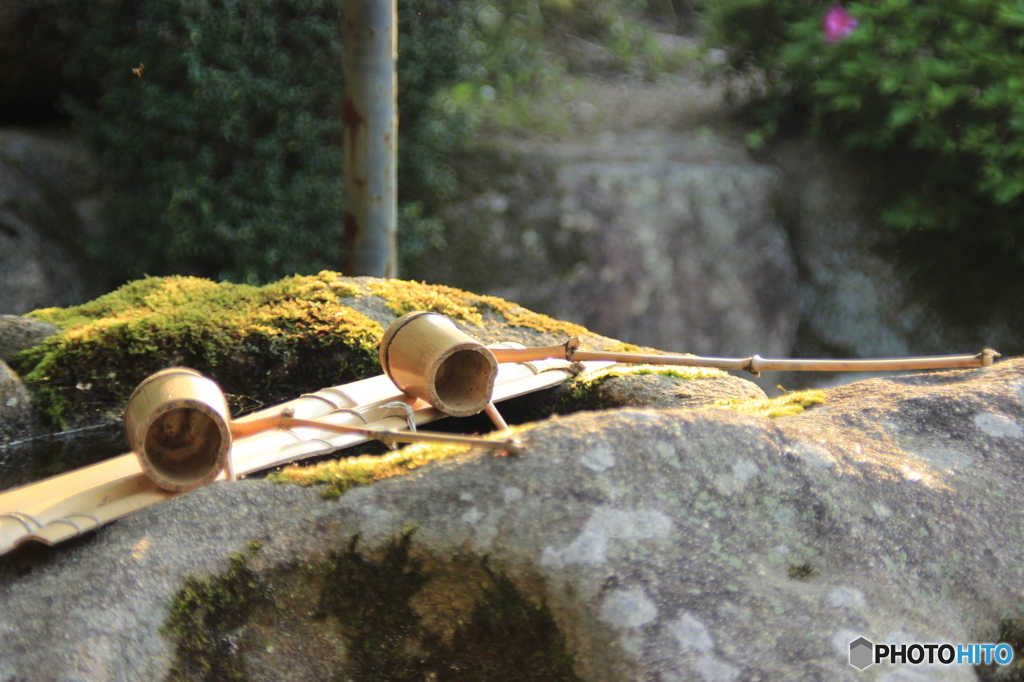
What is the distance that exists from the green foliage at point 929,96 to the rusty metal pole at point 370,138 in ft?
10.8

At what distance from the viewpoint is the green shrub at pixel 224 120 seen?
4934 millimetres

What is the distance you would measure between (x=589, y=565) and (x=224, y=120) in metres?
4.47

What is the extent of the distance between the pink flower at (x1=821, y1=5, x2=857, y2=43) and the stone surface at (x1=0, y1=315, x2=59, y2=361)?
537 cm

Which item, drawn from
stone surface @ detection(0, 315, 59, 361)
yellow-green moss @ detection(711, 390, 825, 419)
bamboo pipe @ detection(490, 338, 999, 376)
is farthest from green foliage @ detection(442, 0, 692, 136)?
yellow-green moss @ detection(711, 390, 825, 419)

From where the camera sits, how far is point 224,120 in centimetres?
495

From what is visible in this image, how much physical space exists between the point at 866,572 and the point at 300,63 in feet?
15.6

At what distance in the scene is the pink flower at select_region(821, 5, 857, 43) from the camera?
5.67m

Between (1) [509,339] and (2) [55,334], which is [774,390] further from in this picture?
(2) [55,334]

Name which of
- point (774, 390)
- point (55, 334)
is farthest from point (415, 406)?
point (774, 390)

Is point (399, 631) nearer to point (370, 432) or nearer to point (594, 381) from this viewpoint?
point (370, 432)

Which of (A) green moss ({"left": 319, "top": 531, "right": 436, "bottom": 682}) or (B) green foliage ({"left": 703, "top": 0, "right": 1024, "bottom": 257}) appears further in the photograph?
(B) green foliage ({"left": 703, "top": 0, "right": 1024, "bottom": 257})

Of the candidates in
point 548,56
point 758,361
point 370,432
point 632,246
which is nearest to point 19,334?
point 370,432

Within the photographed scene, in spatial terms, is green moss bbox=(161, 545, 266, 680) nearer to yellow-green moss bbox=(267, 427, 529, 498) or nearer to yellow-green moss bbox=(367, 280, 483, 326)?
yellow-green moss bbox=(267, 427, 529, 498)

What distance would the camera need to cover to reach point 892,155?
5.96 meters
